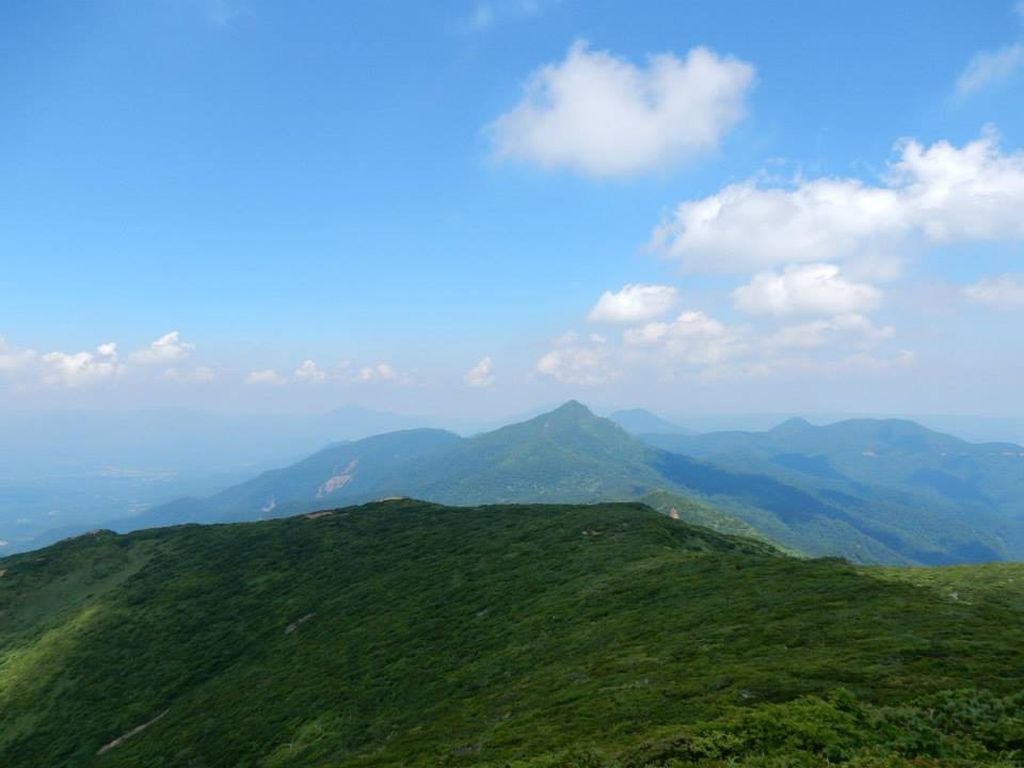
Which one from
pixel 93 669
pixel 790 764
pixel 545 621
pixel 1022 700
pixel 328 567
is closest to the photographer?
pixel 790 764

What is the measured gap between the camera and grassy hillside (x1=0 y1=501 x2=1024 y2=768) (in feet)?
72.2

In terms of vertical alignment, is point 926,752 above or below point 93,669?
above

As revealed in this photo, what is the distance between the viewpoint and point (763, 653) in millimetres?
30906

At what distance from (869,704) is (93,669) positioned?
80.6 meters

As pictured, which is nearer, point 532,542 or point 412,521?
point 532,542

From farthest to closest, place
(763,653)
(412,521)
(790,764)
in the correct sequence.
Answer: (412,521) < (763,653) < (790,764)

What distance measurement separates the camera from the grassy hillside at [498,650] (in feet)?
72.2

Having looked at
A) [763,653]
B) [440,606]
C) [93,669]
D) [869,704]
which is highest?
[869,704]

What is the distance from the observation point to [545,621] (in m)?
48.6

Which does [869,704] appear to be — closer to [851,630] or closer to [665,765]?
[665,765]

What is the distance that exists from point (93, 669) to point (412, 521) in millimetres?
47501

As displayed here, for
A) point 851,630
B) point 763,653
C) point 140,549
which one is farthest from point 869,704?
point 140,549

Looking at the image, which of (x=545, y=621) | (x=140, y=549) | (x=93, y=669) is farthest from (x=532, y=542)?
(x=140, y=549)

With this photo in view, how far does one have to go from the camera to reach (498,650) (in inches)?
1816
